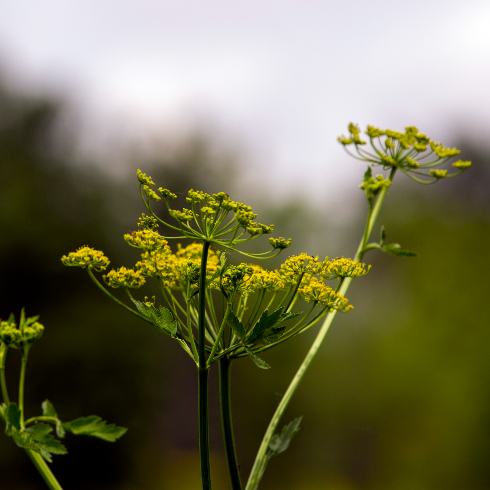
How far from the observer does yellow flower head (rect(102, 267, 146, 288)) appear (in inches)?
51.3

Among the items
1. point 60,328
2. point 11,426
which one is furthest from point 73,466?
point 11,426

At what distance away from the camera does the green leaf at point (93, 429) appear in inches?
44.2

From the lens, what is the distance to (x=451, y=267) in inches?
650

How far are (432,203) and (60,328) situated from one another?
51.3 feet

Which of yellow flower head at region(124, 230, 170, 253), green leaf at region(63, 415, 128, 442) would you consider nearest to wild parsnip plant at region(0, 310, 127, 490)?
green leaf at region(63, 415, 128, 442)

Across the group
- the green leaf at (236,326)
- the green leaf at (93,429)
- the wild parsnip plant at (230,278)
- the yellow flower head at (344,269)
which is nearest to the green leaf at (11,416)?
the green leaf at (93,429)

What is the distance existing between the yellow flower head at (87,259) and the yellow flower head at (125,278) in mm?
42

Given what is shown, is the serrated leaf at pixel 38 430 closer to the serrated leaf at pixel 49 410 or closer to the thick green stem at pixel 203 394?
the serrated leaf at pixel 49 410

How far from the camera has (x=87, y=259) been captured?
1.32m

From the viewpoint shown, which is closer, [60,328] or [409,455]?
[60,328]

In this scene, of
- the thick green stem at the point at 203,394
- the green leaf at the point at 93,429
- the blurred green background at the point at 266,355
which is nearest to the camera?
the thick green stem at the point at 203,394

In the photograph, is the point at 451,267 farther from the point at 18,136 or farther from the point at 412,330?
the point at 18,136

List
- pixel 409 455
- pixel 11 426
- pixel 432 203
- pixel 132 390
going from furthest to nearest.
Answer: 1. pixel 432 203
2. pixel 409 455
3. pixel 132 390
4. pixel 11 426

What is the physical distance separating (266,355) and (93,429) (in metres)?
16.2
